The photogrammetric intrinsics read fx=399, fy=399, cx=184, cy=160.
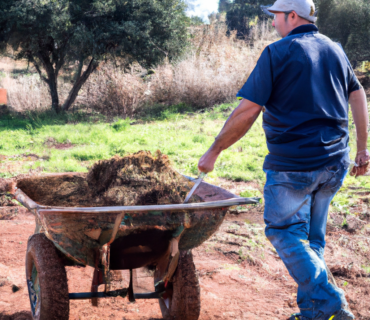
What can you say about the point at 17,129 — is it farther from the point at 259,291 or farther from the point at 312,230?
the point at 312,230

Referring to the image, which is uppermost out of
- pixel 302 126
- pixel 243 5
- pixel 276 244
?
pixel 243 5

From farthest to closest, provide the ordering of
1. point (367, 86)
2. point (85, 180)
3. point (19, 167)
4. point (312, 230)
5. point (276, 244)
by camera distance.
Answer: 1. point (367, 86)
2. point (19, 167)
3. point (85, 180)
4. point (312, 230)
5. point (276, 244)

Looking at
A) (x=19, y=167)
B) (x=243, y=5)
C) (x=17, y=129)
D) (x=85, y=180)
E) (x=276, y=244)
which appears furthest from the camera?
(x=243, y=5)

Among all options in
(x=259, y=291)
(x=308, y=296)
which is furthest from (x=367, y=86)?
(x=308, y=296)

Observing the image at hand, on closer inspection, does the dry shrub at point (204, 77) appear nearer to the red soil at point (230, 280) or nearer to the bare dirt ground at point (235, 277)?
the bare dirt ground at point (235, 277)

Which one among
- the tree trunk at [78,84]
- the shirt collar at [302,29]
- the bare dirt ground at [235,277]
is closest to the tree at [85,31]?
the tree trunk at [78,84]

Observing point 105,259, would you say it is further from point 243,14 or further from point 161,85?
point 243,14

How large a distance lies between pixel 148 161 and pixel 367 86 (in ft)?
54.9

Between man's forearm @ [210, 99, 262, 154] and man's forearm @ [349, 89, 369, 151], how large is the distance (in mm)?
655

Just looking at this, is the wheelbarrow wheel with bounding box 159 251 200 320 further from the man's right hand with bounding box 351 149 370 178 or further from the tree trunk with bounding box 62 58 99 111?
the tree trunk with bounding box 62 58 99 111

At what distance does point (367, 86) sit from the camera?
17141 millimetres

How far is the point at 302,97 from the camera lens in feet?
7.00

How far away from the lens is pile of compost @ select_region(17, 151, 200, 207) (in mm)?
2707

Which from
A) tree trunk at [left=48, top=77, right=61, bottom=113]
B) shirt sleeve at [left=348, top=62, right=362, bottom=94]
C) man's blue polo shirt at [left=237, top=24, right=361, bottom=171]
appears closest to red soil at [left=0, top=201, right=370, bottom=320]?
man's blue polo shirt at [left=237, top=24, right=361, bottom=171]
